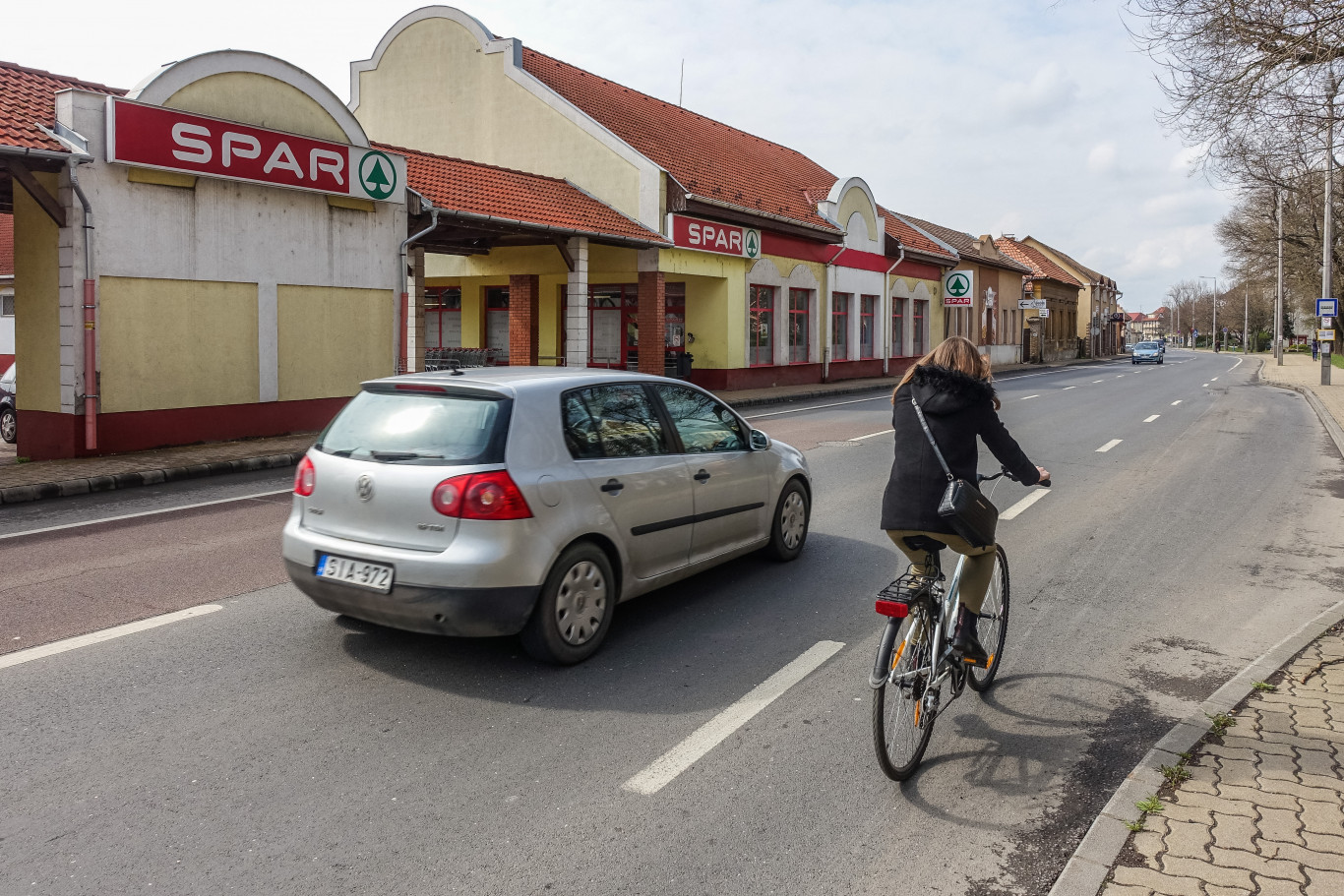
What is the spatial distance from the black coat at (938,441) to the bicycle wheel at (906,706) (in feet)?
1.39

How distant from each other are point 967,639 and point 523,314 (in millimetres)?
25203

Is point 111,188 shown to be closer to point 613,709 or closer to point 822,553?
point 822,553

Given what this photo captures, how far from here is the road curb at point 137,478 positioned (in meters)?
10.6

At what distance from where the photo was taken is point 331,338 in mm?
16344

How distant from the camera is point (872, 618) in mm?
6184

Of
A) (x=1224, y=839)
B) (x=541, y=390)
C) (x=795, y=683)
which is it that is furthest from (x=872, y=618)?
(x=1224, y=839)

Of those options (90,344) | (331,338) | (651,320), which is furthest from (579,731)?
(651,320)

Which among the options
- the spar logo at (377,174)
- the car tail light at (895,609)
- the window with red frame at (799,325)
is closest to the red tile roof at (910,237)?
the window with red frame at (799,325)

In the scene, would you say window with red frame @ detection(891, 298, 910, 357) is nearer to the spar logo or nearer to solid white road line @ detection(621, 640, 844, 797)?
the spar logo

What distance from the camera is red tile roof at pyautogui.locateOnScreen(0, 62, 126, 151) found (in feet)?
39.6

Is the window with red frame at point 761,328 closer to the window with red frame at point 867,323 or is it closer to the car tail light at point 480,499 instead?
the window with red frame at point 867,323

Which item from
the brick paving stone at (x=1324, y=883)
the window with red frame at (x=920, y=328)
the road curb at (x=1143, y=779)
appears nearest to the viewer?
the brick paving stone at (x=1324, y=883)

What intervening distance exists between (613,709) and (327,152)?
1350cm

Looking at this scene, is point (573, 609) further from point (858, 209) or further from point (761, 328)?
point (858, 209)
